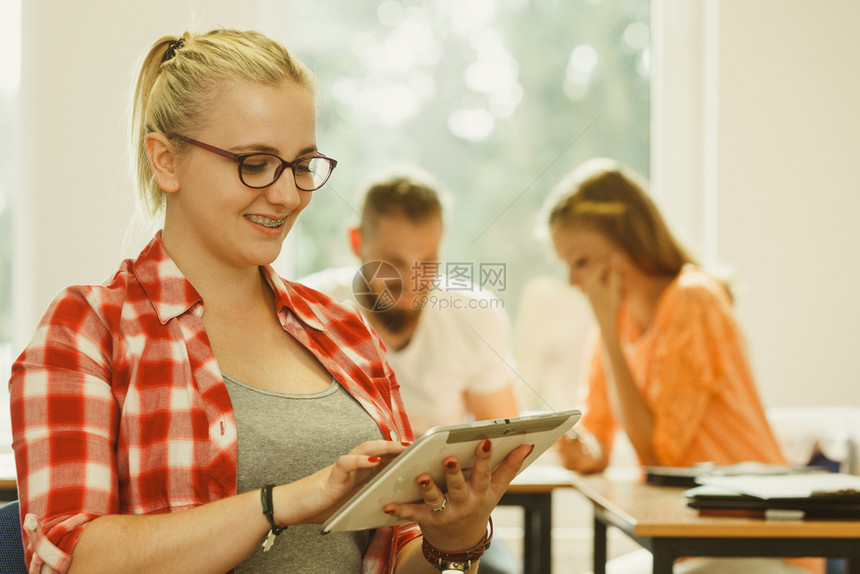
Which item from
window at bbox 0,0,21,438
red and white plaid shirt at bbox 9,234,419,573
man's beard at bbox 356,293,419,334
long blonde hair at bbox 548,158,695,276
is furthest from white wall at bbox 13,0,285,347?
red and white plaid shirt at bbox 9,234,419,573

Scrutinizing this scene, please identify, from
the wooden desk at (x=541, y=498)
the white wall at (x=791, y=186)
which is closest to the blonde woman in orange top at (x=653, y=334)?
the wooden desk at (x=541, y=498)

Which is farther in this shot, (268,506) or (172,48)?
(172,48)

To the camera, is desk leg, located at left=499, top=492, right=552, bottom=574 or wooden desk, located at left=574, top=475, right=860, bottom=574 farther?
desk leg, located at left=499, top=492, right=552, bottom=574

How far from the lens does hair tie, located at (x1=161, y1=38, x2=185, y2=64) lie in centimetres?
104

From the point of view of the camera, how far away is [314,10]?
286cm

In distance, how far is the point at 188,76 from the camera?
987 mm

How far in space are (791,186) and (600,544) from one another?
1.51m

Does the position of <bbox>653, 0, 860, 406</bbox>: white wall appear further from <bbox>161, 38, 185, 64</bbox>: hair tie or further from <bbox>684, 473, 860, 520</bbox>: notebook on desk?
<bbox>161, 38, 185, 64</bbox>: hair tie

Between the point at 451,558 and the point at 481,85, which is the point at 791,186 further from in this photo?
the point at 451,558

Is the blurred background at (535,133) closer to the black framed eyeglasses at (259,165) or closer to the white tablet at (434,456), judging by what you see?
the black framed eyeglasses at (259,165)

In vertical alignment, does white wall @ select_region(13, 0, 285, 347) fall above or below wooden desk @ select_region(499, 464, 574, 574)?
above

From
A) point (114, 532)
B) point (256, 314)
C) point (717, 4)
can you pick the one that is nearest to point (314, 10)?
point (717, 4)

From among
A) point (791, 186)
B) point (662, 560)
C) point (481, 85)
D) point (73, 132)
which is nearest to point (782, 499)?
point (662, 560)

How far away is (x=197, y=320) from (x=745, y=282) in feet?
7.09
